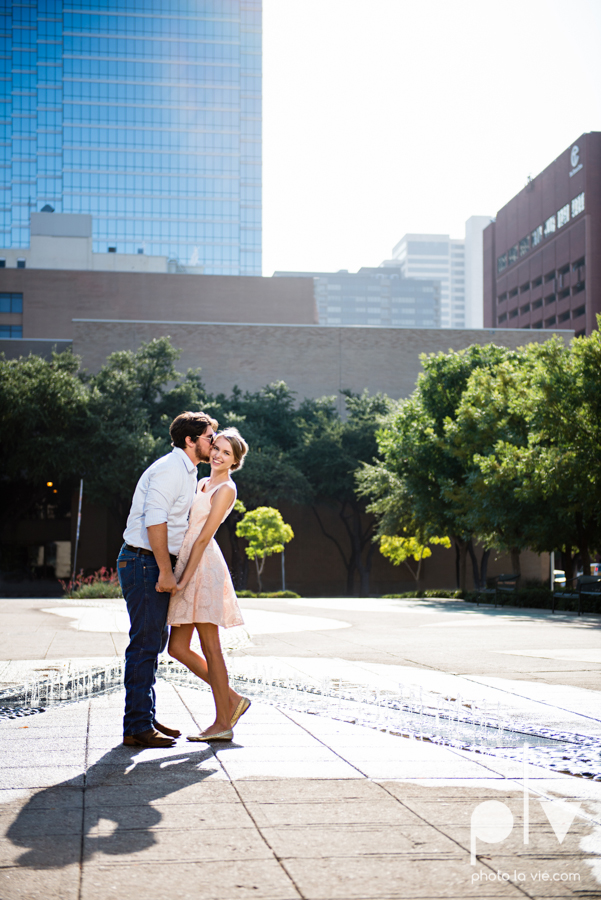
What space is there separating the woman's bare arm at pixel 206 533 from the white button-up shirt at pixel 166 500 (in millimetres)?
134

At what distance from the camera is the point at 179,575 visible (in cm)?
531

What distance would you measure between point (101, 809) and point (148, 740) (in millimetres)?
1226

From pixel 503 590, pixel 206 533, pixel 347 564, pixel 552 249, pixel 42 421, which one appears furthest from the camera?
pixel 552 249

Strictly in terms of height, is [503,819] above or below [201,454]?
below

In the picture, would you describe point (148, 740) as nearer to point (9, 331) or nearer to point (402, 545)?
point (402, 545)

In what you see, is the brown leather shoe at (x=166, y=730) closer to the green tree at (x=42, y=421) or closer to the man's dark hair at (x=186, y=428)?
the man's dark hair at (x=186, y=428)

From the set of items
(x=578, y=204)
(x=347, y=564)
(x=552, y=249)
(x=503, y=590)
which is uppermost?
(x=578, y=204)

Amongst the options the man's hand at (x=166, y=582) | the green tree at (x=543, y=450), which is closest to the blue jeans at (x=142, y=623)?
the man's hand at (x=166, y=582)

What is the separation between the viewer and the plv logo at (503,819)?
3414 millimetres

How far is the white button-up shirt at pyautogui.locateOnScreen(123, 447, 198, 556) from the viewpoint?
16.7 ft

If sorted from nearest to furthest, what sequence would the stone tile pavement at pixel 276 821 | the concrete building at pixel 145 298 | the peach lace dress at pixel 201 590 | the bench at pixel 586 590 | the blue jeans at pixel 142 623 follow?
the stone tile pavement at pixel 276 821 → the blue jeans at pixel 142 623 → the peach lace dress at pixel 201 590 → the bench at pixel 586 590 → the concrete building at pixel 145 298

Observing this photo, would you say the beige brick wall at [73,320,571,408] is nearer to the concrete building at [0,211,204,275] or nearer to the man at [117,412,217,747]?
the concrete building at [0,211,204,275]

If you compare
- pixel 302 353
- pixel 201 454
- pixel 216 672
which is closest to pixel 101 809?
pixel 216 672

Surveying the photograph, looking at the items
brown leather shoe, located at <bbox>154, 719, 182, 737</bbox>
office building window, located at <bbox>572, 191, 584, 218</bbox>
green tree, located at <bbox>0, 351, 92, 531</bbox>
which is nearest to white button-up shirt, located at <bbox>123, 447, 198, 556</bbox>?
brown leather shoe, located at <bbox>154, 719, 182, 737</bbox>
